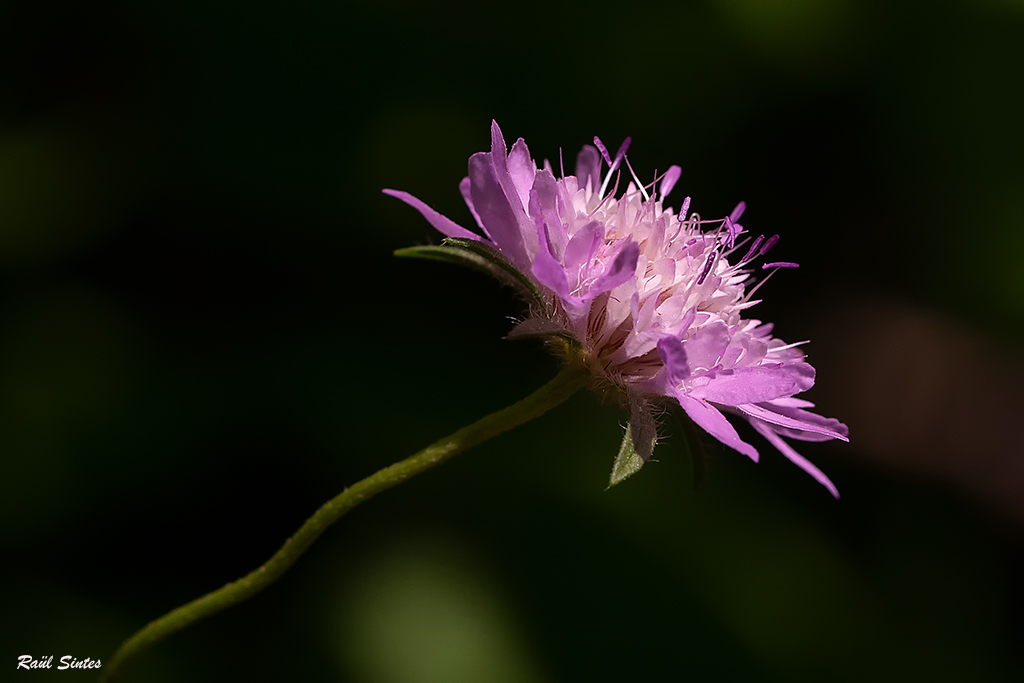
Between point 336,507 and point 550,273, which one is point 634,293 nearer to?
point 550,273

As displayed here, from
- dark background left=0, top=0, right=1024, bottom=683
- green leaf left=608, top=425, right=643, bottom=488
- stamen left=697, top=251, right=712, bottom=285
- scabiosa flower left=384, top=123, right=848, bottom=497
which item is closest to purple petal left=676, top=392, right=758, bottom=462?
scabiosa flower left=384, top=123, right=848, bottom=497

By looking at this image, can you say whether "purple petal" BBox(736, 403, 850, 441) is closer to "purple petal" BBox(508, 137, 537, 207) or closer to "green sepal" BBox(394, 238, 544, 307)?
"green sepal" BBox(394, 238, 544, 307)

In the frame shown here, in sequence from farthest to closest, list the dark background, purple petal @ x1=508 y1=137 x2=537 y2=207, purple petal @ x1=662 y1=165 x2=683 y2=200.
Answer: the dark background, purple petal @ x1=662 y1=165 x2=683 y2=200, purple petal @ x1=508 y1=137 x2=537 y2=207

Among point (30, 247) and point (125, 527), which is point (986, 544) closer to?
point (125, 527)

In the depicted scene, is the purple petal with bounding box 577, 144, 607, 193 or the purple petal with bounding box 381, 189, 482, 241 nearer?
the purple petal with bounding box 381, 189, 482, 241

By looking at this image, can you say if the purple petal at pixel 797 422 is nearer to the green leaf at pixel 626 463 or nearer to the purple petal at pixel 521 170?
the green leaf at pixel 626 463

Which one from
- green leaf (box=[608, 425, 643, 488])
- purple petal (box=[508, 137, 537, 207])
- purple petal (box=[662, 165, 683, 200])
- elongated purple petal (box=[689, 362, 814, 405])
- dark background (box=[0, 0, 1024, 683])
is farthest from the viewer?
dark background (box=[0, 0, 1024, 683])

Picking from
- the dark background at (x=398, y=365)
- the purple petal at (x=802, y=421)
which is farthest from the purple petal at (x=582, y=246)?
the dark background at (x=398, y=365)
